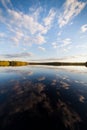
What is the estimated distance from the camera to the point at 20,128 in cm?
785

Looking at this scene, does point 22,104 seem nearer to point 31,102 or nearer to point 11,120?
point 31,102

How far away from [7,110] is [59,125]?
4544 mm

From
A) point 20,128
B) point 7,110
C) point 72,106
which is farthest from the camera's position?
point 72,106

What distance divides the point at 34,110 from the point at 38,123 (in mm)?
2153

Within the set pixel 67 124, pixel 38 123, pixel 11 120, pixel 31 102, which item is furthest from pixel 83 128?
pixel 31 102

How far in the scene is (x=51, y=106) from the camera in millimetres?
11695

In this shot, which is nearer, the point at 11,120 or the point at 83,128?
the point at 83,128

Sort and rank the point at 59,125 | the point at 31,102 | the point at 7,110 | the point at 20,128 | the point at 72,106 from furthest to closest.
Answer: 1. the point at 31,102
2. the point at 72,106
3. the point at 7,110
4. the point at 59,125
5. the point at 20,128

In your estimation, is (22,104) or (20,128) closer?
(20,128)

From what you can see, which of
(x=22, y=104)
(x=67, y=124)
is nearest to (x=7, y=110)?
(x=22, y=104)

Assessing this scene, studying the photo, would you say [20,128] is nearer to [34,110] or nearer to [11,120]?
[11,120]

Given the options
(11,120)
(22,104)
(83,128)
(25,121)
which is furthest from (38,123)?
(22,104)

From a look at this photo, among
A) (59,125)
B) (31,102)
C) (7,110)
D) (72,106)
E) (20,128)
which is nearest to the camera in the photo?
(20,128)

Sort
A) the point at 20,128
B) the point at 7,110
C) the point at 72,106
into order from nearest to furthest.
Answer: the point at 20,128
the point at 7,110
the point at 72,106
